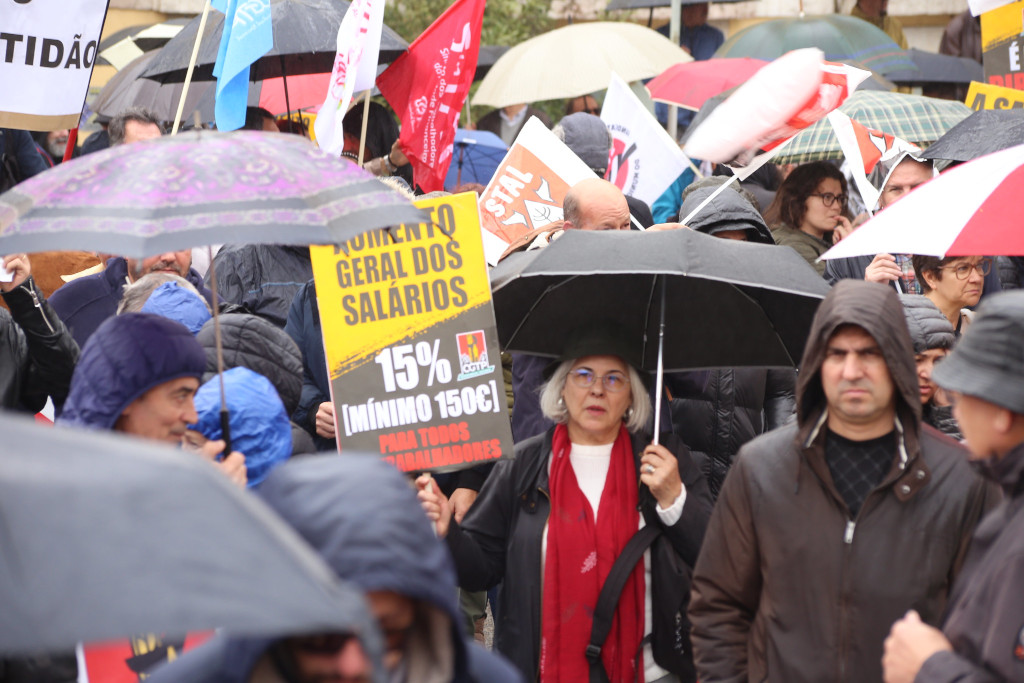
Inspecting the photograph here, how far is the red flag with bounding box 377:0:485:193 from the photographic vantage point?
645 centimetres

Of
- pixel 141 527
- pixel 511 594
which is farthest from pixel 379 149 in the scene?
pixel 141 527

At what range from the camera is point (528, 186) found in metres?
6.34

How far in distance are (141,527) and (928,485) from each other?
2366 millimetres

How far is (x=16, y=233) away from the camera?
2986 millimetres

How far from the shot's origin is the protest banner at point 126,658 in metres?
3.07

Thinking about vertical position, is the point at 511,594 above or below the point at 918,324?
below

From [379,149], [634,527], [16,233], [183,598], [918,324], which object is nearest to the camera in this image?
[183,598]

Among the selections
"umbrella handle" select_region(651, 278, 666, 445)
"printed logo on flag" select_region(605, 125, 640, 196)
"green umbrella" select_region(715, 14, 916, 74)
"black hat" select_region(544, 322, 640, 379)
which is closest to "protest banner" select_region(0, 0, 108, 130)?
"black hat" select_region(544, 322, 640, 379)

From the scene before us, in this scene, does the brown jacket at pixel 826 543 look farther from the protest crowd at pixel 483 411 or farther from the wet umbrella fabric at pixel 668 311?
the wet umbrella fabric at pixel 668 311

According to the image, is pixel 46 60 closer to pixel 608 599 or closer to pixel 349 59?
pixel 349 59

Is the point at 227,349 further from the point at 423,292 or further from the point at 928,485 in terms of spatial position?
the point at 928,485

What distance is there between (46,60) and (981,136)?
3992mm

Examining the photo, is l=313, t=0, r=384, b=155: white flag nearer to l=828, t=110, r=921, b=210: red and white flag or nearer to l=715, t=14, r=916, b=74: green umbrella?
l=828, t=110, r=921, b=210: red and white flag

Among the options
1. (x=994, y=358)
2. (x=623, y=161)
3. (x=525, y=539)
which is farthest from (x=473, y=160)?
(x=994, y=358)
